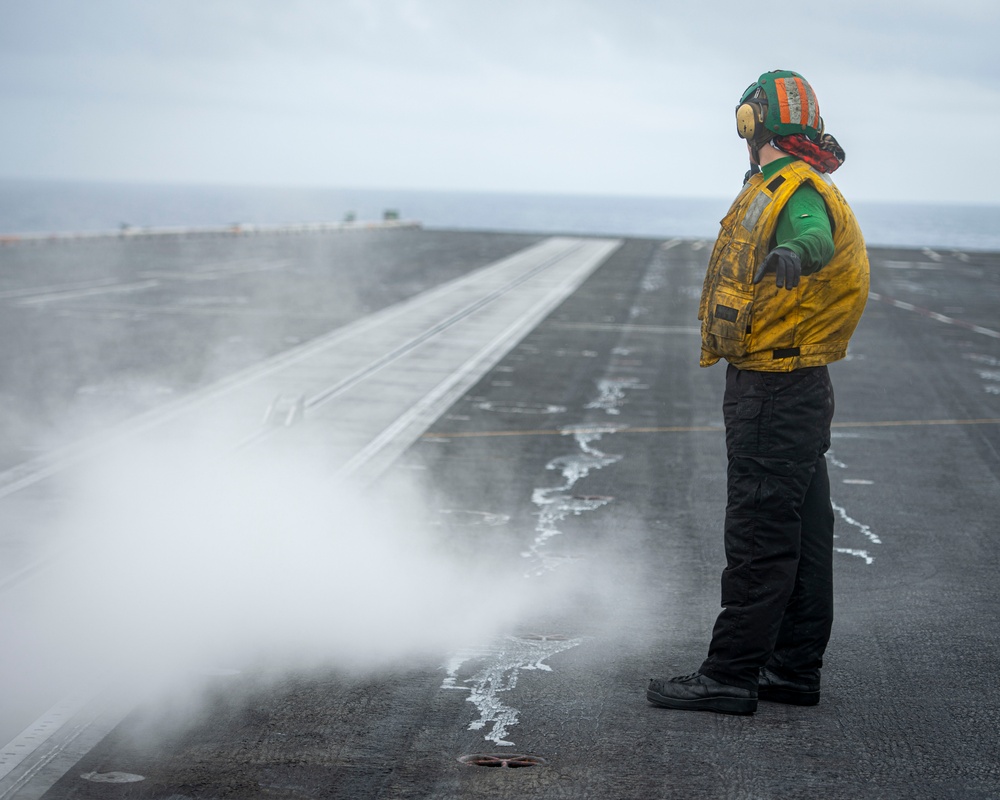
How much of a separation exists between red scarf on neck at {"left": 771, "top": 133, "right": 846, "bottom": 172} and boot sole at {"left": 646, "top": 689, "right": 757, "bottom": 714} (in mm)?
1768

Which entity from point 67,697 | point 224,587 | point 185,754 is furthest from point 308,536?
point 185,754

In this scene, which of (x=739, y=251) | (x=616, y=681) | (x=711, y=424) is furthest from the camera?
(x=711, y=424)

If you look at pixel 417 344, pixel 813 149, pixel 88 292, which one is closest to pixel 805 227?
pixel 813 149

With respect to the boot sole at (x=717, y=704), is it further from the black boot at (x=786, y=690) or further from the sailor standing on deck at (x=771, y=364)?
the black boot at (x=786, y=690)

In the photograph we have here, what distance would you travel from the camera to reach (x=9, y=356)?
Result: 505 inches

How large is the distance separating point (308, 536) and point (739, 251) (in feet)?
10.2

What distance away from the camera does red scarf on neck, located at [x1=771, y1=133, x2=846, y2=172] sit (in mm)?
3869

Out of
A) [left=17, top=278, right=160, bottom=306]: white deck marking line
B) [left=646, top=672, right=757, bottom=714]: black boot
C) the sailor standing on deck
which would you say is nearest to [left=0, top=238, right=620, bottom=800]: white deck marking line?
[left=646, top=672, right=757, bottom=714]: black boot

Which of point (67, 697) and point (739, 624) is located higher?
point (739, 624)

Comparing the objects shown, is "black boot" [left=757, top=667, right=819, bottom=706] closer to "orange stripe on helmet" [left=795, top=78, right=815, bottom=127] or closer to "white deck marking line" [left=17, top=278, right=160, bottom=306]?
"orange stripe on helmet" [left=795, top=78, right=815, bottom=127]

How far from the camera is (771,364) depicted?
12.4 feet

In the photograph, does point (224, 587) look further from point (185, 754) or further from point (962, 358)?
point (962, 358)

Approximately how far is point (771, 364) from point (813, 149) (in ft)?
2.39

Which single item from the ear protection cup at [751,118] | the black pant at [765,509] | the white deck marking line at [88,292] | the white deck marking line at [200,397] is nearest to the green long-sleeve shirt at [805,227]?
the ear protection cup at [751,118]
